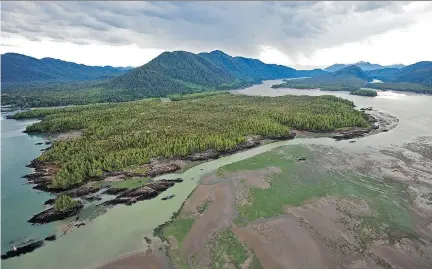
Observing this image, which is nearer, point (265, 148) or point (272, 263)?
point (272, 263)

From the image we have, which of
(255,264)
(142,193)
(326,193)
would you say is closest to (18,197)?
(142,193)

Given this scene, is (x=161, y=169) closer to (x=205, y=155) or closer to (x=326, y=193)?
(x=205, y=155)

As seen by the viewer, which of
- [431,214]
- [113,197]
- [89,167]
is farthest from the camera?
[89,167]

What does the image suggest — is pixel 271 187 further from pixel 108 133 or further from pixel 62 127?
pixel 62 127

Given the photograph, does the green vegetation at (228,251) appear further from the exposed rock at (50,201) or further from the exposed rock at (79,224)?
the exposed rock at (50,201)

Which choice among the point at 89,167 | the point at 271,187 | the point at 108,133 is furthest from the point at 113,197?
the point at 108,133

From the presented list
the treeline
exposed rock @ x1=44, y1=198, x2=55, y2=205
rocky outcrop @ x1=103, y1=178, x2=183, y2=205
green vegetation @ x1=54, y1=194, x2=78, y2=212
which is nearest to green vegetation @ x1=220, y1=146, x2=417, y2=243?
rocky outcrop @ x1=103, y1=178, x2=183, y2=205

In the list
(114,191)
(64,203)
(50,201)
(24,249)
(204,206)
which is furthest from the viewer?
(114,191)
